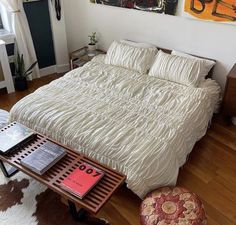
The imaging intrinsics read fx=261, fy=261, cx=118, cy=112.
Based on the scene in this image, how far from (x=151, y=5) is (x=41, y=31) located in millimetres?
1672

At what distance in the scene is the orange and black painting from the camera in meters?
2.42

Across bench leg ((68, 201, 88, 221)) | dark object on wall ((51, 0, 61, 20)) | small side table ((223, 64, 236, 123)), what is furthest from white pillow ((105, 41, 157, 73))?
bench leg ((68, 201, 88, 221))

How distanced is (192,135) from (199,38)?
1.15 meters

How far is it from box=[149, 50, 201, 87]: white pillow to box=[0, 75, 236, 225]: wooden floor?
605 millimetres

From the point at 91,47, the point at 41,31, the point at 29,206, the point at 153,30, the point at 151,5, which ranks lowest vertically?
the point at 29,206

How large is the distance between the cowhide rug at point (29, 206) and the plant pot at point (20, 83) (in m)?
1.60

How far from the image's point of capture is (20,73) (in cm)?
352

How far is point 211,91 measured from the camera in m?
2.59

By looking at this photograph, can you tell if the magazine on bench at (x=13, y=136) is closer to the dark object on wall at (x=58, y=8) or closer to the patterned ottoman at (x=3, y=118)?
the patterned ottoman at (x=3, y=118)

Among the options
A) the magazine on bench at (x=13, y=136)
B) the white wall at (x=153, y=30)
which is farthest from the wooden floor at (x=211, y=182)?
the magazine on bench at (x=13, y=136)

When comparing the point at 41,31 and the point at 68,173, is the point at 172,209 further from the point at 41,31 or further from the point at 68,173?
the point at 41,31

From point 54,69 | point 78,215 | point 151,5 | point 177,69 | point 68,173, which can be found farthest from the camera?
point 54,69

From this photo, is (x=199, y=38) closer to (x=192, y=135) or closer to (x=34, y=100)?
(x=192, y=135)

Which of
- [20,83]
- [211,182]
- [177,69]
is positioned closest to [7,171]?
[20,83]
